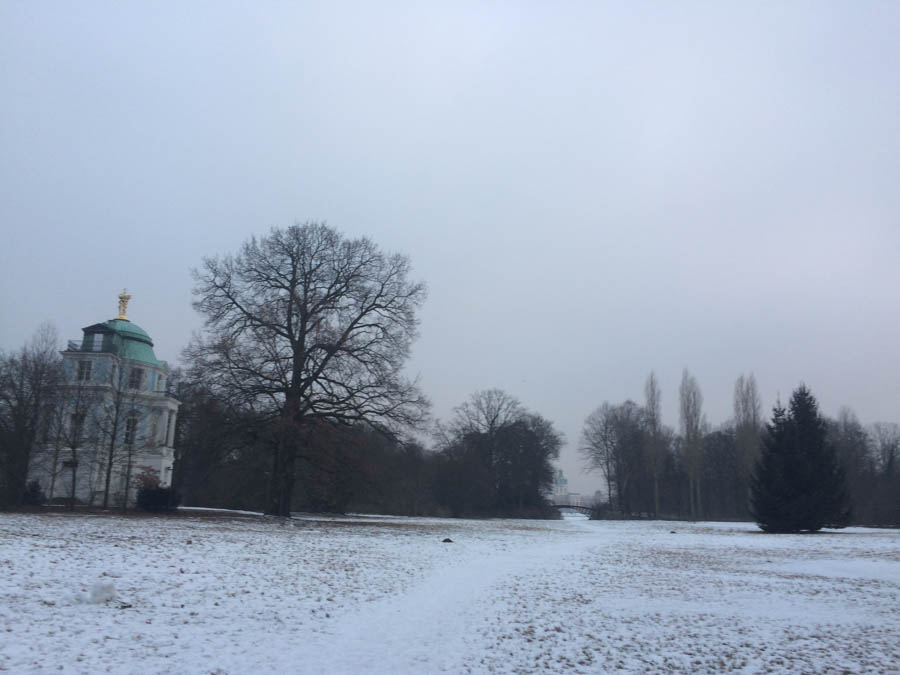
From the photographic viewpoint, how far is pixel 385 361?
3769 cm

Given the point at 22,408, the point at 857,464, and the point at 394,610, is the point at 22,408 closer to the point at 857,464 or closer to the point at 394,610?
the point at 394,610

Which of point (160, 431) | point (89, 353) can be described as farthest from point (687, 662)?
point (160, 431)

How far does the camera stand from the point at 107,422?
3666 centimetres

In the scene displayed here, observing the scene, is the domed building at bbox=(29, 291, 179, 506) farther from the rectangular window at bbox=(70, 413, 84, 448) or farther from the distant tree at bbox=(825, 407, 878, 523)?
the distant tree at bbox=(825, 407, 878, 523)

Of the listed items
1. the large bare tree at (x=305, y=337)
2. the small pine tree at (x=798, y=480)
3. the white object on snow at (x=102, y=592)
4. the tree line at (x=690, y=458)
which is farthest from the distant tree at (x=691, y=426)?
the white object on snow at (x=102, y=592)

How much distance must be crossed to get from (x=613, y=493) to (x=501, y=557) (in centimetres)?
7480

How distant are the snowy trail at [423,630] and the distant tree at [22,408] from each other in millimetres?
23989

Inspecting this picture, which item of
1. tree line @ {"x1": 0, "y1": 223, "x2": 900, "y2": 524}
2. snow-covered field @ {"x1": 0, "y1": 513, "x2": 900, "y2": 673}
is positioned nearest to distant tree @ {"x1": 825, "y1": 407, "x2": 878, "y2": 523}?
tree line @ {"x1": 0, "y1": 223, "x2": 900, "y2": 524}

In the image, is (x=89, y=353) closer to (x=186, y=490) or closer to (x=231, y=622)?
(x=186, y=490)

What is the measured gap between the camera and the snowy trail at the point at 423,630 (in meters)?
10.7

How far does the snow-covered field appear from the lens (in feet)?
33.9

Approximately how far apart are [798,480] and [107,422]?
4062cm

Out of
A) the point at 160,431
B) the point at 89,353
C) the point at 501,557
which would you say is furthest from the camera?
the point at 160,431

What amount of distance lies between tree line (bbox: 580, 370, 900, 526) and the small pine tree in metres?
25.3
